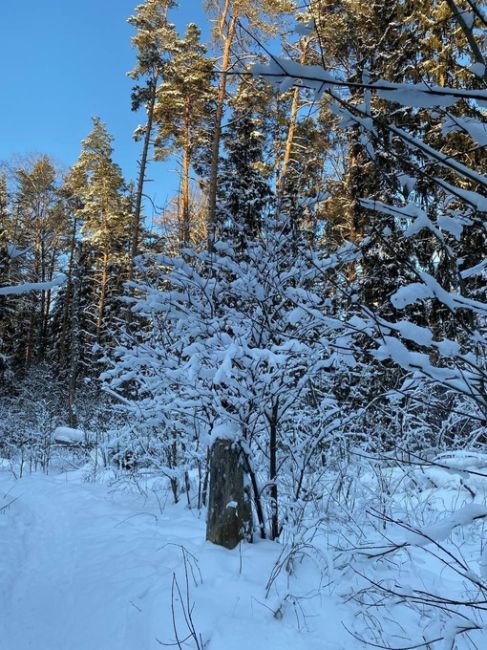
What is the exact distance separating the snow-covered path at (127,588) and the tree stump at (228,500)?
125 millimetres

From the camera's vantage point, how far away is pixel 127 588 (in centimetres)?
291

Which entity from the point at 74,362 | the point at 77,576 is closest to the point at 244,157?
the point at 74,362

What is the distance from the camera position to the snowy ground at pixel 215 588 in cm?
232

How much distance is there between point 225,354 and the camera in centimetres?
277

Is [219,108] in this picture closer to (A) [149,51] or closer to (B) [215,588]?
(A) [149,51]

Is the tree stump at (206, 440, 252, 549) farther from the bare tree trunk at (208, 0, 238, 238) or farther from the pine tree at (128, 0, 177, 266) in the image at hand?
the pine tree at (128, 0, 177, 266)

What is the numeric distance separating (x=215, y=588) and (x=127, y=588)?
623mm

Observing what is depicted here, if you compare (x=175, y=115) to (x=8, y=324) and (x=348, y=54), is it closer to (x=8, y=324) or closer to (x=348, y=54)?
(x=348, y=54)

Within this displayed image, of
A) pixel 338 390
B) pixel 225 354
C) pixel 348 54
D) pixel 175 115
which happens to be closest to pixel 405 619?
pixel 225 354

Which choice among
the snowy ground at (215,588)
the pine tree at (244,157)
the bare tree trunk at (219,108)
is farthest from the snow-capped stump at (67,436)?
the pine tree at (244,157)

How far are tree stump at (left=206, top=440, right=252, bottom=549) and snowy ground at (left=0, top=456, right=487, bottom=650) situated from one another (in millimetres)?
122

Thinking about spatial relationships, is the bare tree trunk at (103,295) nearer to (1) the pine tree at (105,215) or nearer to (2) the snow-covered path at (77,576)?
(1) the pine tree at (105,215)

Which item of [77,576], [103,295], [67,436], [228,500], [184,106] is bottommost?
[67,436]

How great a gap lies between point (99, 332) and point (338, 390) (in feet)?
49.0
